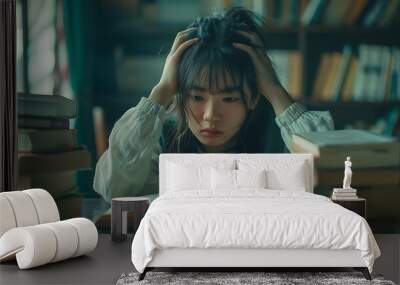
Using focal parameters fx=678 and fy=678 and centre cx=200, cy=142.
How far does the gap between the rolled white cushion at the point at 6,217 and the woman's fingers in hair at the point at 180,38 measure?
2.47 meters

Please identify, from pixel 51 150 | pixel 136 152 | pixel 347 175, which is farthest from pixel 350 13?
pixel 51 150

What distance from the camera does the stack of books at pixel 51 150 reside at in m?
6.79

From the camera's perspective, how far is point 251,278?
15.0ft

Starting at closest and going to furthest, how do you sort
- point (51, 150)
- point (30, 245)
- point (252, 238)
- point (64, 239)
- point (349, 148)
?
point (252, 238)
point (30, 245)
point (64, 239)
point (349, 148)
point (51, 150)

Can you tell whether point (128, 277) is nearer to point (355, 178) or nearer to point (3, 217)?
point (3, 217)

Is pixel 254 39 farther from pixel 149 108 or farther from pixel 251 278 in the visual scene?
pixel 251 278

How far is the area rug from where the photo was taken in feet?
14.6

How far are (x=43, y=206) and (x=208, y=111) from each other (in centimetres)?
206

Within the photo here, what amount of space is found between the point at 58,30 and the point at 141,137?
136 centimetres

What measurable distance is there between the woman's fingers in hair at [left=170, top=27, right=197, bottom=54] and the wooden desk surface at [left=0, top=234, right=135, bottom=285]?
2.20 m

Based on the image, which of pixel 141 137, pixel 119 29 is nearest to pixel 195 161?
pixel 141 137

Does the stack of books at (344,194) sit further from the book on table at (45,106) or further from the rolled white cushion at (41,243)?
the book on table at (45,106)

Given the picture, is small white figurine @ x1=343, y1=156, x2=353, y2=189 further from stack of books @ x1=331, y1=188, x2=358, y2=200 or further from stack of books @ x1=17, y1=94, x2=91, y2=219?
stack of books @ x1=17, y1=94, x2=91, y2=219

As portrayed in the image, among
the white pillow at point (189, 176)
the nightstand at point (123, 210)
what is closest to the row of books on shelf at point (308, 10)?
the white pillow at point (189, 176)
